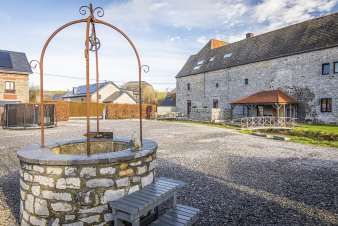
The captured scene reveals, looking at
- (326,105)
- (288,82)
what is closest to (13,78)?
(288,82)

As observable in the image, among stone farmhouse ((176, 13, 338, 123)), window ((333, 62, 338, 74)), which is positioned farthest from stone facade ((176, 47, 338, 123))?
window ((333, 62, 338, 74))

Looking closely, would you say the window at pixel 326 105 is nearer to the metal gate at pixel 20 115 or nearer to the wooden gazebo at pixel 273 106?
the wooden gazebo at pixel 273 106

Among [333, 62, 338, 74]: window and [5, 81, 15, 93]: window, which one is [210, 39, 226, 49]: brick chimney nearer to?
[333, 62, 338, 74]: window

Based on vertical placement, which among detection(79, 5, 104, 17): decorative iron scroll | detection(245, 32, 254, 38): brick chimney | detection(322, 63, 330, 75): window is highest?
detection(245, 32, 254, 38): brick chimney

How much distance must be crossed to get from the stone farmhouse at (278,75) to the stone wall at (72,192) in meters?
18.3

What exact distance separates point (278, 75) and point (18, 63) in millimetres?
28211

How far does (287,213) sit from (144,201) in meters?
2.63

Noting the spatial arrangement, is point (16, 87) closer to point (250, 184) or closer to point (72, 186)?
point (72, 186)

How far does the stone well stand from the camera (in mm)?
3307

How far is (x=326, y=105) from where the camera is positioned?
18.9 meters

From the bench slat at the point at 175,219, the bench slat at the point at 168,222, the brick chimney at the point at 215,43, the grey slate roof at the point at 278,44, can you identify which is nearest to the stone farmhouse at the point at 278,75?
the grey slate roof at the point at 278,44

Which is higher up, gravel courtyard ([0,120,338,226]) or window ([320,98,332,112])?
window ([320,98,332,112])

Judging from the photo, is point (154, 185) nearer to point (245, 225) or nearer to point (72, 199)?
point (72, 199)

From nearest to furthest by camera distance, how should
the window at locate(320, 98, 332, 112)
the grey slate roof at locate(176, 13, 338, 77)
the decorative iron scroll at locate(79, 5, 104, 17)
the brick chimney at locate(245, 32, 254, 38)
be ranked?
1. the decorative iron scroll at locate(79, 5, 104, 17)
2. the window at locate(320, 98, 332, 112)
3. the grey slate roof at locate(176, 13, 338, 77)
4. the brick chimney at locate(245, 32, 254, 38)
